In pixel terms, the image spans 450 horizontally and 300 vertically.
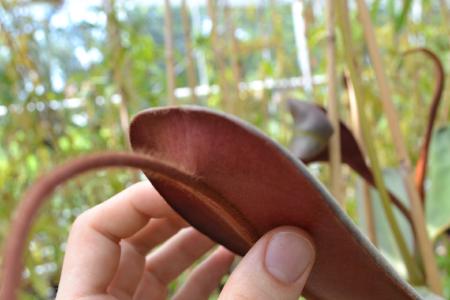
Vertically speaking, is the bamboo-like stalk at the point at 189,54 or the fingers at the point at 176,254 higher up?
the bamboo-like stalk at the point at 189,54

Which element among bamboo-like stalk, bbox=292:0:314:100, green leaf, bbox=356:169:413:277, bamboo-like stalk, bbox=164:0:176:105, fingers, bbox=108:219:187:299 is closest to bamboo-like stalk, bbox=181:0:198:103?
bamboo-like stalk, bbox=164:0:176:105

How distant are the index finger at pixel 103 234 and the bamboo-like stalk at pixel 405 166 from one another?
166 mm

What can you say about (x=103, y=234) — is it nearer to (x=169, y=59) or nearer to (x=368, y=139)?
(x=368, y=139)

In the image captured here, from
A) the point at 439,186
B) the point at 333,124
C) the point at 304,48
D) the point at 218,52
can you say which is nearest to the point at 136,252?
the point at 333,124

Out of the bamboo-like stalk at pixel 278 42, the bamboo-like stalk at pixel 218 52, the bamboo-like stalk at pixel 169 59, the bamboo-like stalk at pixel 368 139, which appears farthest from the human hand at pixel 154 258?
the bamboo-like stalk at pixel 278 42

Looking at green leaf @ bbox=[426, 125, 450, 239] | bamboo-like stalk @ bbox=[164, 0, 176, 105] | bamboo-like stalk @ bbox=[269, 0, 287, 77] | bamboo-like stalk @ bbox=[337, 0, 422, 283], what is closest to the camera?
bamboo-like stalk @ bbox=[337, 0, 422, 283]

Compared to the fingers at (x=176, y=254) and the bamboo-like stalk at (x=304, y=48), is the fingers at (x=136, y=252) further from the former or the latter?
the bamboo-like stalk at (x=304, y=48)

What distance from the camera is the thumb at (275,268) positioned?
0.88 ft

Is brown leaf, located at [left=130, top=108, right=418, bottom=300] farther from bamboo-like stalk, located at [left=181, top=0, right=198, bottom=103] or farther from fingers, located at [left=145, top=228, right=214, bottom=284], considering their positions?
bamboo-like stalk, located at [left=181, top=0, right=198, bottom=103]

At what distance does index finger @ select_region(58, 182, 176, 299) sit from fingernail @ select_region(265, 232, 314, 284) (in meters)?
0.12

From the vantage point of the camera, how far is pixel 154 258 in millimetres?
480

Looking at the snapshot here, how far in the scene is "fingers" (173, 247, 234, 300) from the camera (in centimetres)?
47

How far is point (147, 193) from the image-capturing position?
0.39 meters

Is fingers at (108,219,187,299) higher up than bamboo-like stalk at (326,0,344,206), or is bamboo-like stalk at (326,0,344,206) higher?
bamboo-like stalk at (326,0,344,206)
